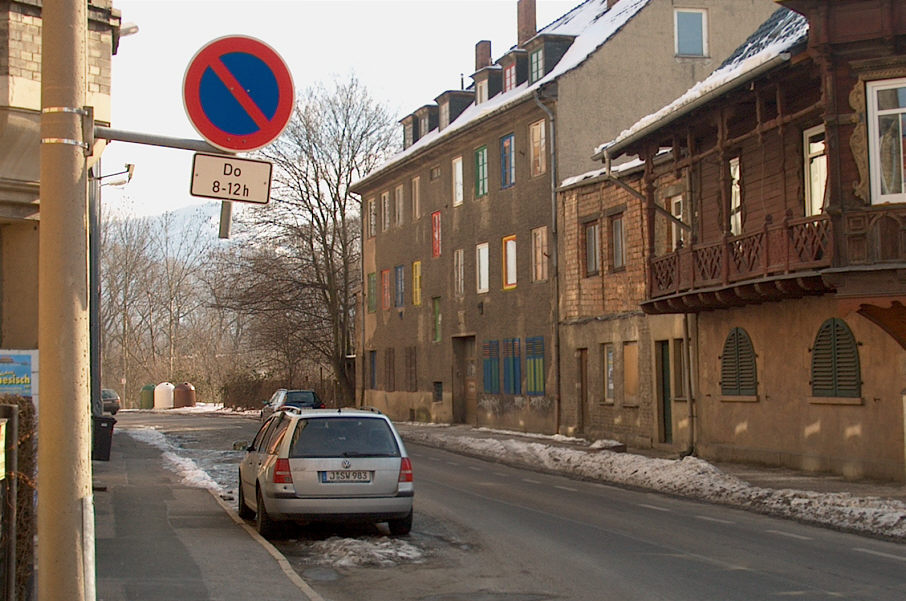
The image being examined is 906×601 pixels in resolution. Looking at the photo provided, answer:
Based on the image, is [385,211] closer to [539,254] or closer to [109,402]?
[539,254]

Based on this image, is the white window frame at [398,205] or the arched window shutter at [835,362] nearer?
the arched window shutter at [835,362]

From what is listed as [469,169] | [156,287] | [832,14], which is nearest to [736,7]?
[469,169]

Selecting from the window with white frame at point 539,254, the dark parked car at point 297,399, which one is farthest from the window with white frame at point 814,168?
the dark parked car at point 297,399

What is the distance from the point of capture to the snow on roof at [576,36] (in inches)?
1314

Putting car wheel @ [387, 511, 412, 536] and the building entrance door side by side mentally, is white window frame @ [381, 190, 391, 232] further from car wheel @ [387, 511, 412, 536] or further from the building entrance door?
car wheel @ [387, 511, 412, 536]

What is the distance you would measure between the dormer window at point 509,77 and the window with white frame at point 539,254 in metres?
7.40

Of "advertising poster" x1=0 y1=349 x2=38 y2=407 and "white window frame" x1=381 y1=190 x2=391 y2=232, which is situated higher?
"white window frame" x1=381 y1=190 x2=391 y2=232

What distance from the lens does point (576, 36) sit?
122 ft

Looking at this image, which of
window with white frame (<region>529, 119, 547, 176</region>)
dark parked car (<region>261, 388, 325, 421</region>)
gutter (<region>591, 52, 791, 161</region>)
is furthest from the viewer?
dark parked car (<region>261, 388, 325, 421</region>)

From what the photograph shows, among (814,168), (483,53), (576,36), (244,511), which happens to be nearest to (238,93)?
(244,511)

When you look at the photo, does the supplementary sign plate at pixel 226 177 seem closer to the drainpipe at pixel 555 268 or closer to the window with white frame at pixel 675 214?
the window with white frame at pixel 675 214

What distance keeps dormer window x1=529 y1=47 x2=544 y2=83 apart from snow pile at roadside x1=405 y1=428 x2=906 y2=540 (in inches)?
534

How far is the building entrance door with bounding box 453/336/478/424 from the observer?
3903cm

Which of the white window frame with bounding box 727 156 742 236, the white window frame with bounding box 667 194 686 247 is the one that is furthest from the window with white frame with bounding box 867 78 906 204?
the white window frame with bounding box 667 194 686 247
